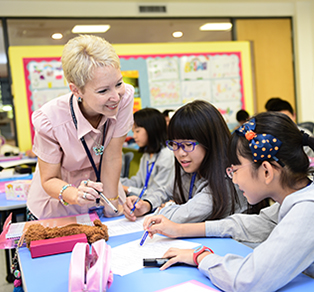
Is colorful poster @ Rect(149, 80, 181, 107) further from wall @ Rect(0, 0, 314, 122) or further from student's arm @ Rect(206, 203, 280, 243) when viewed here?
student's arm @ Rect(206, 203, 280, 243)

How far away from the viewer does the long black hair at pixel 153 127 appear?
2.94m

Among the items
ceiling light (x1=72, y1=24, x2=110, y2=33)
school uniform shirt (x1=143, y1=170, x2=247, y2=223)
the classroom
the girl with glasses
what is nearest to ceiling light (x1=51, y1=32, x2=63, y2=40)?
the classroom

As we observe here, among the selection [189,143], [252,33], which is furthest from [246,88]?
[189,143]

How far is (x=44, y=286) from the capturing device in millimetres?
1008

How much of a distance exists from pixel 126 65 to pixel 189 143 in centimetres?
411

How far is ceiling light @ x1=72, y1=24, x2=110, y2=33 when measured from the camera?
5.61 m

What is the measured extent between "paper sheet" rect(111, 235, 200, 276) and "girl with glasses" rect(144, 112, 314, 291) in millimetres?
100

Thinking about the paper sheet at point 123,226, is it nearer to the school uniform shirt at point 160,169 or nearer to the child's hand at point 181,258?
the child's hand at point 181,258

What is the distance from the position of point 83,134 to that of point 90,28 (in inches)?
179

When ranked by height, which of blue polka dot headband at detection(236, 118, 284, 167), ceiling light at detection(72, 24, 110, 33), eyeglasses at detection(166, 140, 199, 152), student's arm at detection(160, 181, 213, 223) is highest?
ceiling light at detection(72, 24, 110, 33)

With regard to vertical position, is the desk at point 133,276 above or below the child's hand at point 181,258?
below

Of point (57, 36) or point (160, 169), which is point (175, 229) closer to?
point (160, 169)

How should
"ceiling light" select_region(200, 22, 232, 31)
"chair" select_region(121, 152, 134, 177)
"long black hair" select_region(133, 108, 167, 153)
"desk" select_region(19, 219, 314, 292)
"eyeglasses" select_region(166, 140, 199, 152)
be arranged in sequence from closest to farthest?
1. "desk" select_region(19, 219, 314, 292)
2. "eyeglasses" select_region(166, 140, 199, 152)
3. "long black hair" select_region(133, 108, 167, 153)
4. "chair" select_region(121, 152, 134, 177)
5. "ceiling light" select_region(200, 22, 232, 31)

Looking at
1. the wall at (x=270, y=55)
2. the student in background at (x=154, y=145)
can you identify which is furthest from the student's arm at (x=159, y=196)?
the wall at (x=270, y=55)
